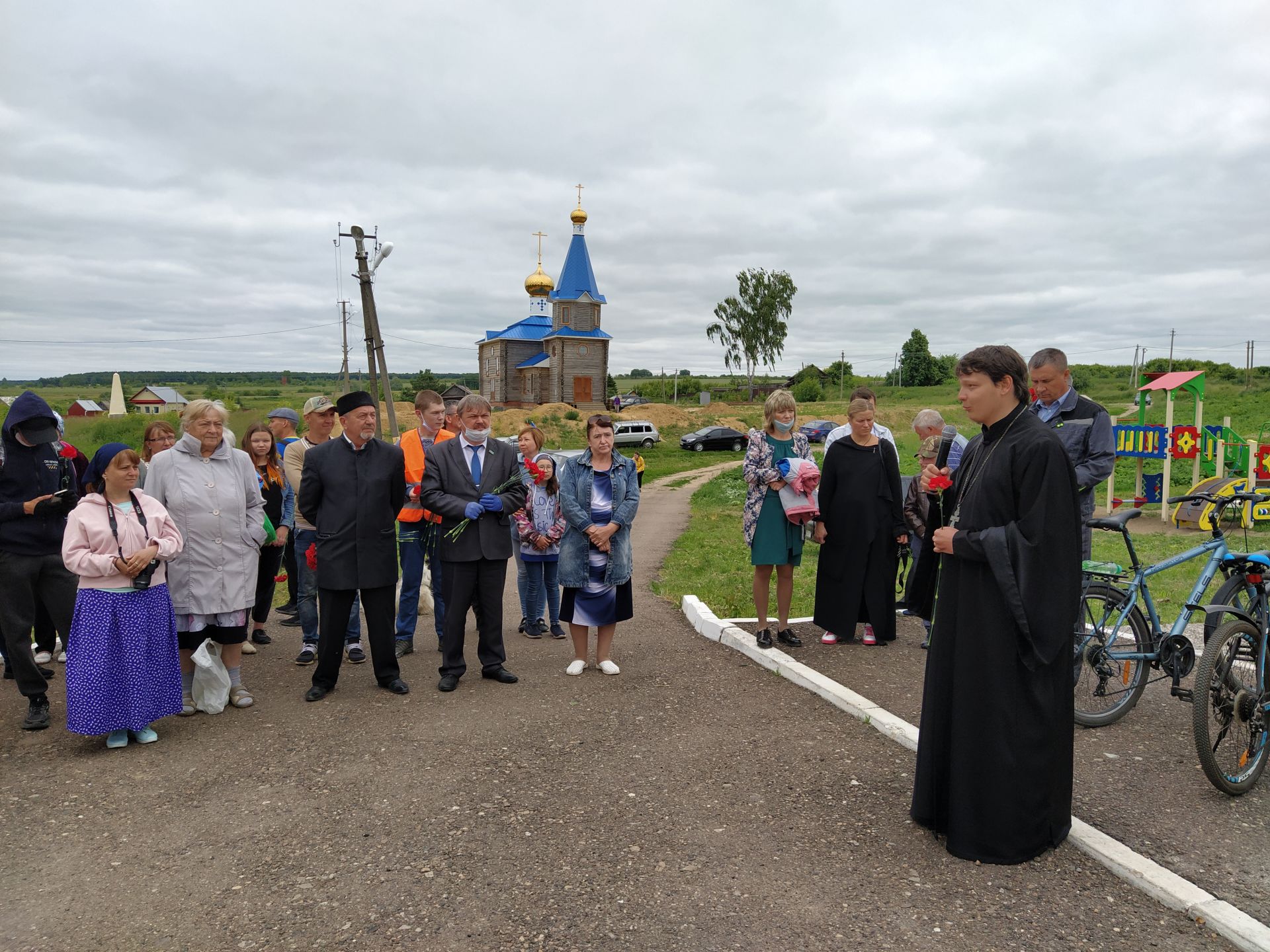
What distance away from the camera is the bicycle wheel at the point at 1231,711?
3871 millimetres

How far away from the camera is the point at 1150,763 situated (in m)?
4.45

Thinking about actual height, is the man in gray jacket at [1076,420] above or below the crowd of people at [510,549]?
above

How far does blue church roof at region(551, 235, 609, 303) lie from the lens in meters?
51.1

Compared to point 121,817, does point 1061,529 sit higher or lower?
higher

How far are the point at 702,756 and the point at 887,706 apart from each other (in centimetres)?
145

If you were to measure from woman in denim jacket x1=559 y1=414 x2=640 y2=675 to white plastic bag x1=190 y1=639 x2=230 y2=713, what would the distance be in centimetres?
224

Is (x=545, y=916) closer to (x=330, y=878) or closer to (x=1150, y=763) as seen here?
(x=330, y=878)

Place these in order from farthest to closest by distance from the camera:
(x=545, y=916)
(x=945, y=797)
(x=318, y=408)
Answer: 1. (x=318, y=408)
2. (x=945, y=797)
3. (x=545, y=916)

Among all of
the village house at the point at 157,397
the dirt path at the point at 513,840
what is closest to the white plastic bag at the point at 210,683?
the dirt path at the point at 513,840

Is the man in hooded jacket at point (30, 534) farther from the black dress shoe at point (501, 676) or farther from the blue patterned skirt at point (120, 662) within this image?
the black dress shoe at point (501, 676)

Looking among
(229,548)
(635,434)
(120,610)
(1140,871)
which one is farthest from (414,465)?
(635,434)

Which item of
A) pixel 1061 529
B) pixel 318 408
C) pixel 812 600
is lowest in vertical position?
pixel 812 600

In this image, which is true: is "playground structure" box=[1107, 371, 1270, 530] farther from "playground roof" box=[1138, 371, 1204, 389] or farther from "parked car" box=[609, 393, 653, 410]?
"parked car" box=[609, 393, 653, 410]

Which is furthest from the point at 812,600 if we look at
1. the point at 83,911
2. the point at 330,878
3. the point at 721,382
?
the point at 721,382
